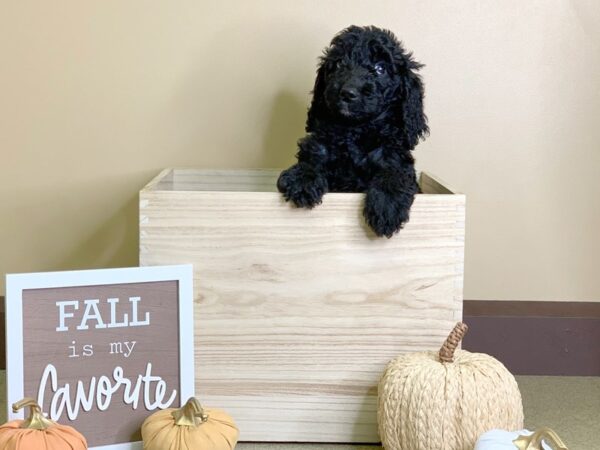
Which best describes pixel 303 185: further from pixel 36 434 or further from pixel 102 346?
pixel 36 434

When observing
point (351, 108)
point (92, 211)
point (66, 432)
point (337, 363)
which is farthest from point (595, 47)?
point (66, 432)

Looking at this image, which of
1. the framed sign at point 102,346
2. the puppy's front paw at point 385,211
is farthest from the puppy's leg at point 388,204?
the framed sign at point 102,346

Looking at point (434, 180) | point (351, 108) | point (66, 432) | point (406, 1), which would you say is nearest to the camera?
point (66, 432)

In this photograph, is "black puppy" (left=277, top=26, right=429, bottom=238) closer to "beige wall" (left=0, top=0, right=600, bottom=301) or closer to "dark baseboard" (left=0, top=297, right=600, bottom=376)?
"beige wall" (left=0, top=0, right=600, bottom=301)

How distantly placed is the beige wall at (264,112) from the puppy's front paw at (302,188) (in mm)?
446

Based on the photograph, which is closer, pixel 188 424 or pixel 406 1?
pixel 188 424

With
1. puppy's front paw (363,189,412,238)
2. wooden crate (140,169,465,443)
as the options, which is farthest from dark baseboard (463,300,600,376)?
puppy's front paw (363,189,412,238)

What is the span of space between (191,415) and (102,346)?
178 mm

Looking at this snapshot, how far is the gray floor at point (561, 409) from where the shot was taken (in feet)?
4.12

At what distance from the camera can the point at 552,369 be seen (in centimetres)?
160

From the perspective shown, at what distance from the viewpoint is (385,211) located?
1125 millimetres

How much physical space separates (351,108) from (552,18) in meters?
0.61

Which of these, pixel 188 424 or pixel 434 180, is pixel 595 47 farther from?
pixel 188 424

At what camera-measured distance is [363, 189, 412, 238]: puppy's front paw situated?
44.4 inches
